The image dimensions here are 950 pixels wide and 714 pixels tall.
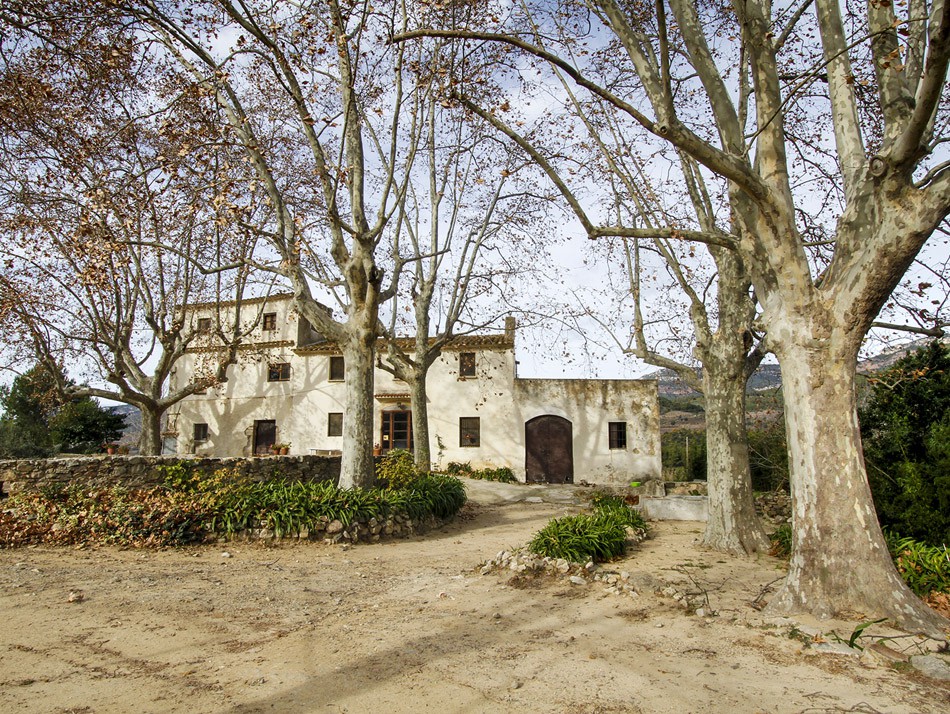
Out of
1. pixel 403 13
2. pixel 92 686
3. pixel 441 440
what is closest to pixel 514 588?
pixel 92 686

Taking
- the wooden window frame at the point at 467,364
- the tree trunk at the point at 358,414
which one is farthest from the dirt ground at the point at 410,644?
the wooden window frame at the point at 467,364

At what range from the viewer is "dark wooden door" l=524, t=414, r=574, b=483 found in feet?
70.8

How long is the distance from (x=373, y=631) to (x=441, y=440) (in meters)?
17.4

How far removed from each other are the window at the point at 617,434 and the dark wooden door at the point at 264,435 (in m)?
13.7

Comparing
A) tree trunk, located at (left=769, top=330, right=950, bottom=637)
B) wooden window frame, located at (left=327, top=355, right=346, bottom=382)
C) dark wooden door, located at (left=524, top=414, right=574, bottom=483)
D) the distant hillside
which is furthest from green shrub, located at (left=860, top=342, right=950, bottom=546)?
wooden window frame, located at (left=327, top=355, right=346, bottom=382)

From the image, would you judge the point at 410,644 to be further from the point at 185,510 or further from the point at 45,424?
the point at 45,424

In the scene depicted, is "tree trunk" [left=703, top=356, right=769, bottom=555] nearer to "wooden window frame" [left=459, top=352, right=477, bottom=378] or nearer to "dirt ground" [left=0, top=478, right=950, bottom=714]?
"dirt ground" [left=0, top=478, right=950, bottom=714]

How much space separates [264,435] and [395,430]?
19.3 feet

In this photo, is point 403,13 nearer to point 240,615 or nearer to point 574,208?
point 574,208

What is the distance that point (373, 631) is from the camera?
4.89 m

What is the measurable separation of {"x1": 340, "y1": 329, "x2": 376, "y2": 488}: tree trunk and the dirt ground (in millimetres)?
2764

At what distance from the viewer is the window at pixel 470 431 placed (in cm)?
2217

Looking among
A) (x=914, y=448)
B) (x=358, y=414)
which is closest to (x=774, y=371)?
(x=914, y=448)

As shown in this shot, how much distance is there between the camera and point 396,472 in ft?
39.9
